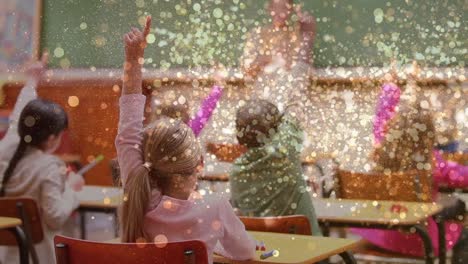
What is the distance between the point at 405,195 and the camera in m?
3.35

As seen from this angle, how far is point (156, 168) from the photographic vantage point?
78.4 inches

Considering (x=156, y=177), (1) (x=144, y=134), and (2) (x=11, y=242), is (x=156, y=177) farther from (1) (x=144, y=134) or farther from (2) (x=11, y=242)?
(2) (x=11, y=242)

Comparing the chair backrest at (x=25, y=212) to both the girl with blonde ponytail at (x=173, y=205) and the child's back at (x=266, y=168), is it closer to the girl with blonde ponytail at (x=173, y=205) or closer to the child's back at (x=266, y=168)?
the child's back at (x=266, y=168)

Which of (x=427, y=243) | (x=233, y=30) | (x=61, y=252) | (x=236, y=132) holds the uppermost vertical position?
(x=233, y=30)

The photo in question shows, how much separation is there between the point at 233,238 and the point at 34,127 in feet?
5.80

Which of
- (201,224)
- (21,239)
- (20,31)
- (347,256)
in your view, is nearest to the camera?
(201,224)

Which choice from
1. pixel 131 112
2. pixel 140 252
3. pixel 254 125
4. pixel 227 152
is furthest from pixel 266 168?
pixel 227 152

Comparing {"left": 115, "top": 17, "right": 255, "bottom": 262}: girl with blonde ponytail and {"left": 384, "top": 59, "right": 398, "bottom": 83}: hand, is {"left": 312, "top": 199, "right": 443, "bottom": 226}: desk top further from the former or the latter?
{"left": 384, "top": 59, "right": 398, "bottom": 83}: hand

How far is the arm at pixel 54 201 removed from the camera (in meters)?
3.33

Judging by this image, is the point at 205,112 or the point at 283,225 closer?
the point at 283,225

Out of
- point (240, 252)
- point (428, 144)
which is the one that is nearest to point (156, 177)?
point (240, 252)

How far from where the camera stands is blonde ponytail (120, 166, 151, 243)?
1.95 meters

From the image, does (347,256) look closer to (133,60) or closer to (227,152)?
(133,60)

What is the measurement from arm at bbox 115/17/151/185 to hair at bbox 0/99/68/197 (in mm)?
1378
